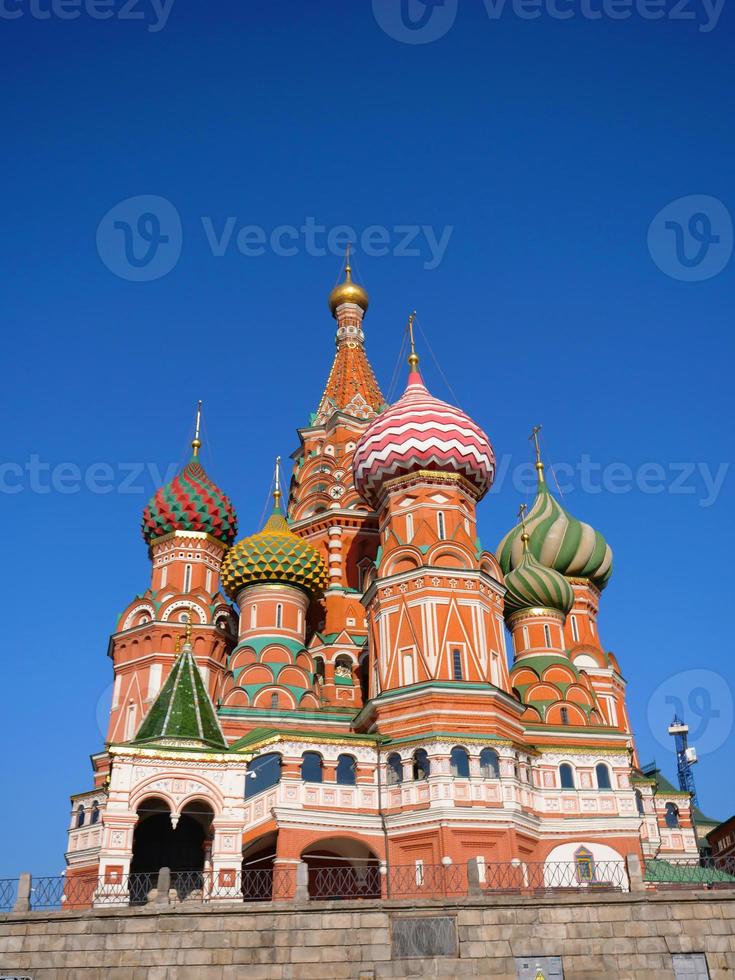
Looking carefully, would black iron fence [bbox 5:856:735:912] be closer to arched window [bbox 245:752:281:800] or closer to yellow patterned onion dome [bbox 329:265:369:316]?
arched window [bbox 245:752:281:800]

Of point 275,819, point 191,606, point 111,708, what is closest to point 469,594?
point 275,819

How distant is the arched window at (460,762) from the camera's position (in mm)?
24203

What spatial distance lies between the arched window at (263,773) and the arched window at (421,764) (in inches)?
132

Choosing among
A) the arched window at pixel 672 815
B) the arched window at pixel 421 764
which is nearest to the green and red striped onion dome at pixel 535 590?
the arched window at pixel 421 764

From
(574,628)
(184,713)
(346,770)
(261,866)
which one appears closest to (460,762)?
(346,770)

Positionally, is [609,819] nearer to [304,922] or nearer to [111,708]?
[304,922]

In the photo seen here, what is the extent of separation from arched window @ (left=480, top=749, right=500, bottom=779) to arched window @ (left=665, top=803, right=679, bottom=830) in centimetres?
1352

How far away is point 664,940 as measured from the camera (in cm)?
1468

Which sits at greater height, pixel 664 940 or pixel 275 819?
pixel 275 819

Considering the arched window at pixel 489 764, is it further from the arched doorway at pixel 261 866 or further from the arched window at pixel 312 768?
the arched doorway at pixel 261 866

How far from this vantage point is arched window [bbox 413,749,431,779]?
2427 centimetres

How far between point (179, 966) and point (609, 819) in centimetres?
1498

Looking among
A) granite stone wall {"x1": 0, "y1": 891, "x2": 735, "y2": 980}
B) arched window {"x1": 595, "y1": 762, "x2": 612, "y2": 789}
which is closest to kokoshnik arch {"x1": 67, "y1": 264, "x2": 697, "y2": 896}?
arched window {"x1": 595, "y1": 762, "x2": 612, "y2": 789}

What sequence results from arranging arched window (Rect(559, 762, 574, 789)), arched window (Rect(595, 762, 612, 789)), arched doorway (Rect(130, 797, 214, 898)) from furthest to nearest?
arched window (Rect(595, 762, 612, 789)), arched window (Rect(559, 762, 574, 789)), arched doorway (Rect(130, 797, 214, 898))
